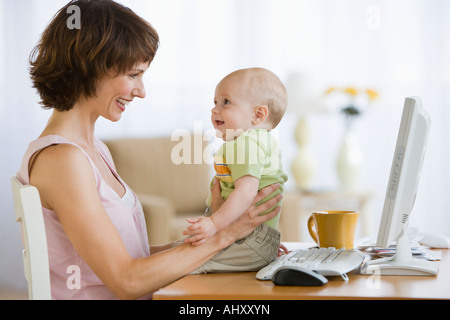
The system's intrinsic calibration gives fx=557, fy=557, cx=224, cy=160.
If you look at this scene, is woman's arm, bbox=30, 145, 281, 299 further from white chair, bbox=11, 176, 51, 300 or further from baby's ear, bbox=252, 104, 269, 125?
baby's ear, bbox=252, 104, 269, 125

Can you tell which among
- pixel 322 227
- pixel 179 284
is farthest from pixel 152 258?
pixel 322 227

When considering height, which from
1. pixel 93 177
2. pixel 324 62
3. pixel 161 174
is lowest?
pixel 161 174

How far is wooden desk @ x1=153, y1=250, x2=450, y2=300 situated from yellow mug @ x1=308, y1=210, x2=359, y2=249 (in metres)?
0.23

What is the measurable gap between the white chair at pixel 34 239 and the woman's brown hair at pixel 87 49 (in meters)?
0.31

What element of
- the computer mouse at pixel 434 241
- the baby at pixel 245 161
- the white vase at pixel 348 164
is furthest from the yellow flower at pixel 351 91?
the baby at pixel 245 161

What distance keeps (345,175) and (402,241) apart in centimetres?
243

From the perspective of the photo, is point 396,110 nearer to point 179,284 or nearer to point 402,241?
point 402,241

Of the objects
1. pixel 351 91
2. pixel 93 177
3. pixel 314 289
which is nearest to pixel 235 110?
pixel 93 177

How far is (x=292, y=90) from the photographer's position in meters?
3.60

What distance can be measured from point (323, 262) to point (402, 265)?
16cm

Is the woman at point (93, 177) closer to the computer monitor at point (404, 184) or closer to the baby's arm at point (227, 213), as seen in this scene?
the baby's arm at point (227, 213)

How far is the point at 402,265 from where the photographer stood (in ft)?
3.72

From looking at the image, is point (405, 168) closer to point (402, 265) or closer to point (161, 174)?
point (402, 265)
